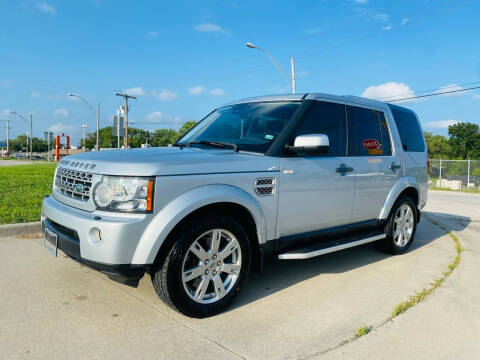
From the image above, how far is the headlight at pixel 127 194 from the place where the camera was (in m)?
2.74

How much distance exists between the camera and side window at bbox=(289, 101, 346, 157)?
386cm

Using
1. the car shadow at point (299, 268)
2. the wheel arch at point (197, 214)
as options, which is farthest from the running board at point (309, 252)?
the wheel arch at point (197, 214)

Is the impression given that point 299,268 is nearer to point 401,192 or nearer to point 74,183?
point 401,192

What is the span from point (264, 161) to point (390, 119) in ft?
8.43

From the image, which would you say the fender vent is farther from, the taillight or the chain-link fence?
the chain-link fence

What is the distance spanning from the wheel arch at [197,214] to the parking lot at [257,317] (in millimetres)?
571

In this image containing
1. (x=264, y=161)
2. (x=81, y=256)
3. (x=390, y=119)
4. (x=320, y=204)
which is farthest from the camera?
(x=390, y=119)

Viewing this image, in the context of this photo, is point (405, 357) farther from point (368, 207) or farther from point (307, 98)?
point (307, 98)

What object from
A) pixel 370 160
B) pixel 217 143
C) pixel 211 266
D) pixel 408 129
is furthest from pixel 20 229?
pixel 408 129

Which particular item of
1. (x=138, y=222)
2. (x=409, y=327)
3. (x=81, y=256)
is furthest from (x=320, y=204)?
(x=81, y=256)

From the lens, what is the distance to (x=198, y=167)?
2.97 m

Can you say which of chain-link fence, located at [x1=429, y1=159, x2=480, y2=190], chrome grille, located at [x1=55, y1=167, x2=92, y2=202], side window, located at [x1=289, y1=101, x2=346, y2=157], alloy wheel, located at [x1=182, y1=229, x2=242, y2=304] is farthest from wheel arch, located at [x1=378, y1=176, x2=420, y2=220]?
chain-link fence, located at [x1=429, y1=159, x2=480, y2=190]

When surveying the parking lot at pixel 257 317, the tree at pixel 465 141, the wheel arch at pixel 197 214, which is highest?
the tree at pixel 465 141

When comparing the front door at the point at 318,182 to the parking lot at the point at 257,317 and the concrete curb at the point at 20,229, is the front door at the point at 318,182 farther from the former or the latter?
the concrete curb at the point at 20,229
